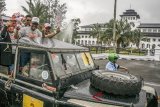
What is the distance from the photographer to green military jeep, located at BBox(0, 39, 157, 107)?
160 inches

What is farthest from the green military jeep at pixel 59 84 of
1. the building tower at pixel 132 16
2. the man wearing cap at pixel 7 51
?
the building tower at pixel 132 16

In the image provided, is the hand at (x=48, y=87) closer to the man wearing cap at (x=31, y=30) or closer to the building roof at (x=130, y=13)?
the man wearing cap at (x=31, y=30)

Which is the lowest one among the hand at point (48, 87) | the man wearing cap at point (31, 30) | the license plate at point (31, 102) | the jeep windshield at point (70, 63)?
the license plate at point (31, 102)

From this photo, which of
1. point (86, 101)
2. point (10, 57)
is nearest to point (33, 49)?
point (10, 57)

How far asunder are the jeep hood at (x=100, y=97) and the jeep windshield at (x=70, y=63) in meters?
0.43

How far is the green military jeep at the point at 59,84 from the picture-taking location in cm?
406

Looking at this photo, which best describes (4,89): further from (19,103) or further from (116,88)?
(116,88)

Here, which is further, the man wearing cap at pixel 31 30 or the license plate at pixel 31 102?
the man wearing cap at pixel 31 30

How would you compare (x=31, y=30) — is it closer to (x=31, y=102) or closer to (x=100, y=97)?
(x=31, y=102)

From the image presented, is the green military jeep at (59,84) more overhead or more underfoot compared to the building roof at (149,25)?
more underfoot

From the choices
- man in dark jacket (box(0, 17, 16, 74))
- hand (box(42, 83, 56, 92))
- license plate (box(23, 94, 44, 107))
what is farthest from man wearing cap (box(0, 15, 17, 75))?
hand (box(42, 83, 56, 92))

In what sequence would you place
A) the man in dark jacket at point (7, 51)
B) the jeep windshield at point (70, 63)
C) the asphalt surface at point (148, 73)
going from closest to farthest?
the jeep windshield at point (70, 63)
the man in dark jacket at point (7, 51)
the asphalt surface at point (148, 73)

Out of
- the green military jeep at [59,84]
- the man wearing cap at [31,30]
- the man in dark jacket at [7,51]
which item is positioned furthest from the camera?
the man wearing cap at [31,30]

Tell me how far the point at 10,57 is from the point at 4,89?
66 centimetres
